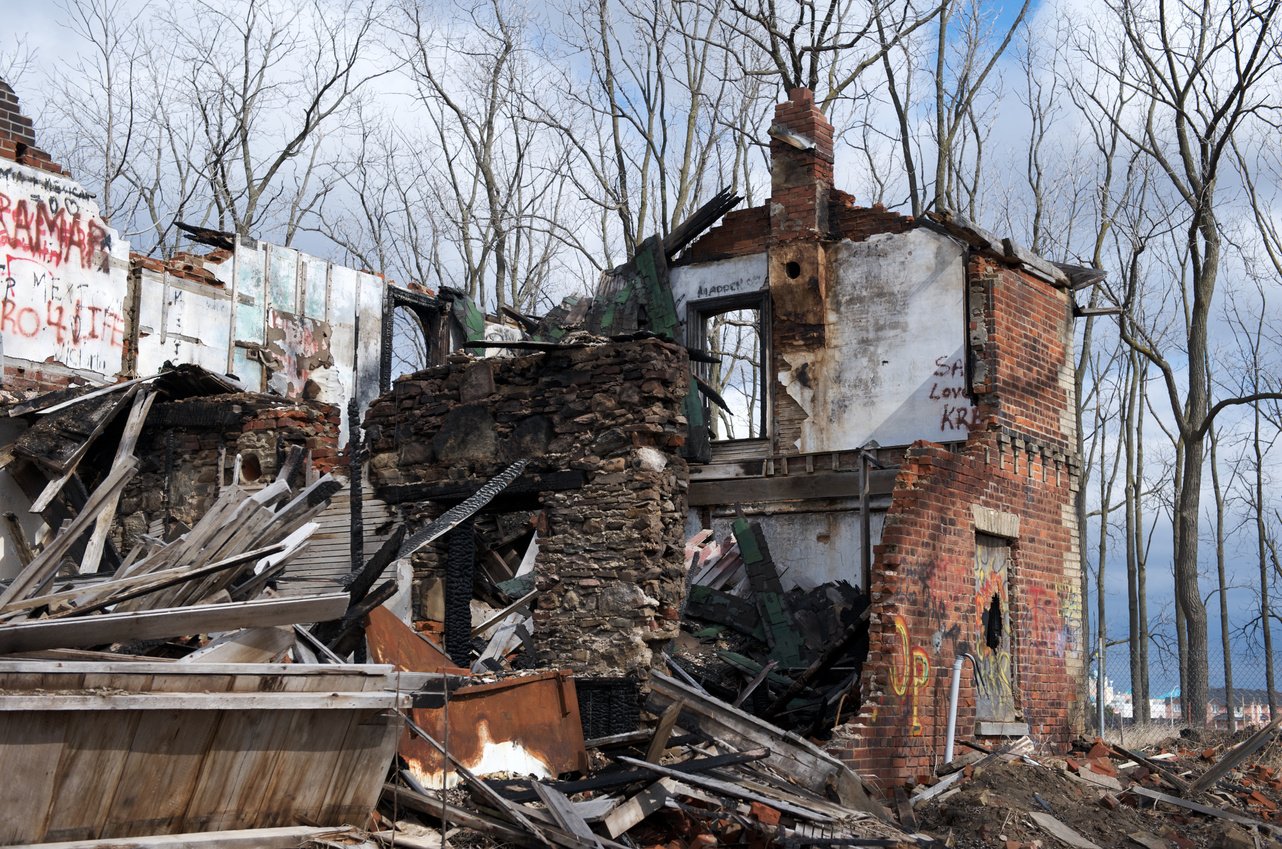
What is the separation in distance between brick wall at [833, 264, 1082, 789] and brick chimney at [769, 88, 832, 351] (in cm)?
245

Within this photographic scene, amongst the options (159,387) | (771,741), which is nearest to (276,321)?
(159,387)

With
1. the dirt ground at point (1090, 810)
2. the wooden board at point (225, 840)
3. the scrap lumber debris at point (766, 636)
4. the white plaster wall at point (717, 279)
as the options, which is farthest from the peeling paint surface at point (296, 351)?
the wooden board at point (225, 840)

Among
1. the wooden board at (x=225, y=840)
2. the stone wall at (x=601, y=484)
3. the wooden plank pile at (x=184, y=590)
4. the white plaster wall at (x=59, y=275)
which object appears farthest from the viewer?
the white plaster wall at (x=59, y=275)

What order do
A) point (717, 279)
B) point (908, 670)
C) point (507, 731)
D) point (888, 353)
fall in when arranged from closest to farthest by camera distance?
point (507, 731) → point (908, 670) → point (888, 353) → point (717, 279)

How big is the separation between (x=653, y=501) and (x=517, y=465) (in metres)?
1.23

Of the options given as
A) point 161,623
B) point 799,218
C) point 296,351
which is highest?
point 799,218

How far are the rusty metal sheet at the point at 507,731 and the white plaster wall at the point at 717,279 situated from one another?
349 inches

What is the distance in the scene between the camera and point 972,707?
1116 cm

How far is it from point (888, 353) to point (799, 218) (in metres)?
2.10

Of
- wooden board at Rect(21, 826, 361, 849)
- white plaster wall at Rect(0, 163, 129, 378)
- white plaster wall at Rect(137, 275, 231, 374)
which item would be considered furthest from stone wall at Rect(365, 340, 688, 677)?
white plaster wall at Rect(137, 275, 231, 374)

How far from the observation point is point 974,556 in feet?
37.3

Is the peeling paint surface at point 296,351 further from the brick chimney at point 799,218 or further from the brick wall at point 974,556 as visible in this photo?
the brick wall at point 974,556

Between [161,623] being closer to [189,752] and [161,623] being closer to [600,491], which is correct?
[189,752]

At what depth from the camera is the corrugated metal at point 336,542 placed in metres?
10.9
